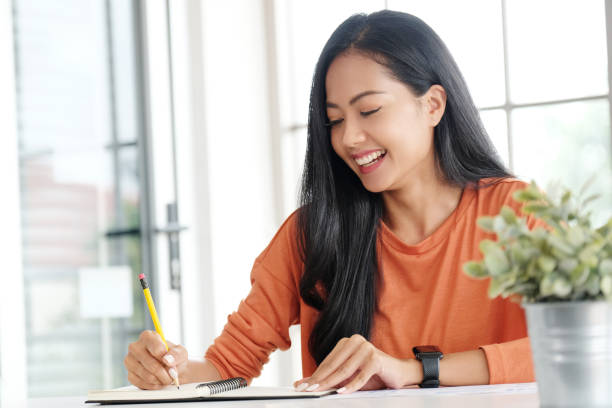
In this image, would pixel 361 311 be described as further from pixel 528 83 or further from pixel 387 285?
pixel 528 83

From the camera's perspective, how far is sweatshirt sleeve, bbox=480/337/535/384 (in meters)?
1.29

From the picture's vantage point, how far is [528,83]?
9.23ft

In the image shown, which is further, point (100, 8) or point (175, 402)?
point (100, 8)

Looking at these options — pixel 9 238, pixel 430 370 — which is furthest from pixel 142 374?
pixel 9 238

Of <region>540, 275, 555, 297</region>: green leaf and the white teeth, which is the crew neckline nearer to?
the white teeth

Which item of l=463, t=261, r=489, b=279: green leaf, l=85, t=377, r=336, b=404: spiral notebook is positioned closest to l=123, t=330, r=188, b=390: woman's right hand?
l=85, t=377, r=336, b=404: spiral notebook

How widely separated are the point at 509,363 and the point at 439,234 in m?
0.45

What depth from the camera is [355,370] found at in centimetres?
123

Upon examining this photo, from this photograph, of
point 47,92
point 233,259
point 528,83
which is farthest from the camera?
point 233,259

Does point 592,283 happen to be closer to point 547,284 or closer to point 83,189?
point 547,284

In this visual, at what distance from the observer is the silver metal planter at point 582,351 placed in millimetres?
725

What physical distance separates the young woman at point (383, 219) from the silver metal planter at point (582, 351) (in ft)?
2.78

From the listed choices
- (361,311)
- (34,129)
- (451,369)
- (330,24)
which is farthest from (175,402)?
(330,24)

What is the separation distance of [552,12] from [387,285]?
1.52 metres
